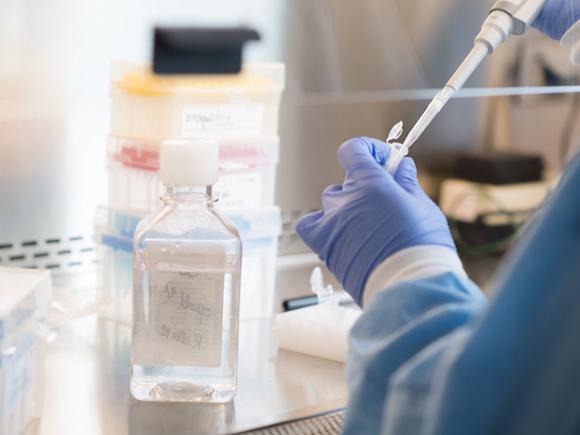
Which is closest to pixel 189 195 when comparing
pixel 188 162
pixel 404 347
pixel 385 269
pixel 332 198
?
pixel 188 162

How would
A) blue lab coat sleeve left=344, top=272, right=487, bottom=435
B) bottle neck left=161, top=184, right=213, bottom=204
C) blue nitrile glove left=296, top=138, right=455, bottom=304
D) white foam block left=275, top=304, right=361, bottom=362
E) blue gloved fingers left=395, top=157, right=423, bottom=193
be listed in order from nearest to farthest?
blue lab coat sleeve left=344, top=272, right=487, bottom=435, blue nitrile glove left=296, top=138, right=455, bottom=304, blue gloved fingers left=395, top=157, right=423, bottom=193, bottle neck left=161, top=184, right=213, bottom=204, white foam block left=275, top=304, right=361, bottom=362

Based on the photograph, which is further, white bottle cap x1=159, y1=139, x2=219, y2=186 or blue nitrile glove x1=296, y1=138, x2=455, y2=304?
white bottle cap x1=159, y1=139, x2=219, y2=186

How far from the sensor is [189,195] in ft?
3.59

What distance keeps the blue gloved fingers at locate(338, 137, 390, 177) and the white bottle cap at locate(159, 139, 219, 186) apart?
0.15 metres

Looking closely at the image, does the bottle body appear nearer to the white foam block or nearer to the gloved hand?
the white foam block

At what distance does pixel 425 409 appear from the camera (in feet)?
2.11

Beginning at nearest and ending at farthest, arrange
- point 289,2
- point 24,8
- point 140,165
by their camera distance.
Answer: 1. point 140,165
2. point 24,8
3. point 289,2

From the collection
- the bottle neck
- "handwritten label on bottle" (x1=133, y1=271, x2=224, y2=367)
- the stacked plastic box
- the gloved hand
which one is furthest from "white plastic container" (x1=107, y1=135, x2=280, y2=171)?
the gloved hand

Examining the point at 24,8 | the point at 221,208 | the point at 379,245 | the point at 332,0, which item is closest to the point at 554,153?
the point at 332,0

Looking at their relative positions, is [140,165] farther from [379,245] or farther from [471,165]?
[471,165]

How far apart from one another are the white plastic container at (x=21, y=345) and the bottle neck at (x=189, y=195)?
0.18 m

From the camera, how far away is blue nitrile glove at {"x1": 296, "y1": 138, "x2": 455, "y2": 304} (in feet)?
2.80

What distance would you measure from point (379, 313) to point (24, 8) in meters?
0.91

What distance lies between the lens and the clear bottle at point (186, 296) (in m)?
1.02
